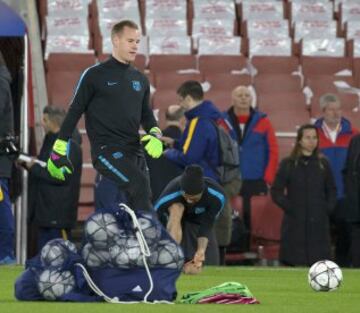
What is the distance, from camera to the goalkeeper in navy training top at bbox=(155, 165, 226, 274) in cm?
1237

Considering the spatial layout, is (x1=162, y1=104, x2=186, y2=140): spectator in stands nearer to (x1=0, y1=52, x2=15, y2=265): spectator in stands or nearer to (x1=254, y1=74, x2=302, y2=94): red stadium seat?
(x1=0, y1=52, x2=15, y2=265): spectator in stands

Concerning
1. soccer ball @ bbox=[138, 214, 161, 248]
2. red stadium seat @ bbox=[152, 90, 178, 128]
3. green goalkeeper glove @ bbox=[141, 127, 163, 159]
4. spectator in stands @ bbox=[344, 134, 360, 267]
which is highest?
green goalkeeper glove @ bbox=[141, 127, 163, 159]

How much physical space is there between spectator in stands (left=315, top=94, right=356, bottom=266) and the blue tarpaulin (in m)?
Answer: 3.32

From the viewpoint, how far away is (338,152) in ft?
53.3

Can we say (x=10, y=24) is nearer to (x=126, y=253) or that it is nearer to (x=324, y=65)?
(x=324, y=65)

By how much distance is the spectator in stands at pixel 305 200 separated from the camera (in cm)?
1533

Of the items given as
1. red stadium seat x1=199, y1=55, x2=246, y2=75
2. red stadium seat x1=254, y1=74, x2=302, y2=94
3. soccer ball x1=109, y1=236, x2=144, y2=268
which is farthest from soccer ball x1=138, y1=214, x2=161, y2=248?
red stadium seat x1=199, y1=55, x2=246, y2=75

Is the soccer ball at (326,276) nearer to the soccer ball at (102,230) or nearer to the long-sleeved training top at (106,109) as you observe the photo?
the long-sleeved training top at (106,109)

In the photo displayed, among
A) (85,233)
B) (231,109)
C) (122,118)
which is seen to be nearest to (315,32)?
(231,109)

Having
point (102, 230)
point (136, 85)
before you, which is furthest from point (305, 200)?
point (102, 230)

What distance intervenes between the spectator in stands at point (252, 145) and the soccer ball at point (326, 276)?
5.17 m

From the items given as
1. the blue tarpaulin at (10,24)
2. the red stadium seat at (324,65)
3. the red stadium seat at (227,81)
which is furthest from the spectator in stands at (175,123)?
the red stadium seat at (324,65)

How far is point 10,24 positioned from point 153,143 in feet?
17.1

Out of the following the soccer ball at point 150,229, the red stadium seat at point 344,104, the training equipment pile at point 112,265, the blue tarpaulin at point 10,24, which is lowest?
the training equipment pile at point 112,265
